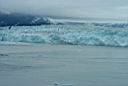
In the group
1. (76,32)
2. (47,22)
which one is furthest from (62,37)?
(47,22)

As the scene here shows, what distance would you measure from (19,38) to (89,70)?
29.3m

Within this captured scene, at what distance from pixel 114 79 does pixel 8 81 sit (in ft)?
10.0

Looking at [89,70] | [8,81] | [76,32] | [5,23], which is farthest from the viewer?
[5,23]

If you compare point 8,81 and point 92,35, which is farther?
point 92,35

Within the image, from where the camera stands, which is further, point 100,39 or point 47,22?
point 47,22

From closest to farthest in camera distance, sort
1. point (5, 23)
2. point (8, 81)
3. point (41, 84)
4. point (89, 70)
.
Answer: point (41, 84) → point (8, 81) → point (89, 70) → point (5, 23)

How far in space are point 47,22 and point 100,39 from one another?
3001 cm

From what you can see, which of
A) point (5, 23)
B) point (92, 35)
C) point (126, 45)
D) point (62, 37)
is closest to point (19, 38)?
point (62, 37)

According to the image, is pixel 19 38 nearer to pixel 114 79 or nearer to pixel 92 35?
pixel 92 35

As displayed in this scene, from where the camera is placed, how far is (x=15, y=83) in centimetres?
1161

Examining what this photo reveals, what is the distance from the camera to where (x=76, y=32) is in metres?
41.2

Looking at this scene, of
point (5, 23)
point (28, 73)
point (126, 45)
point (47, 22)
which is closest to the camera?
point (28, 73)

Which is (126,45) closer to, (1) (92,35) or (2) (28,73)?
(1) (92,35)

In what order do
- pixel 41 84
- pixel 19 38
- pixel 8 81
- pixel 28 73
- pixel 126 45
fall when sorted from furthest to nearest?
1. pixel 19 38
2. pixel 126 45
3. pixel 28 73
4. pixel 8 81
5. pixel 41 84
